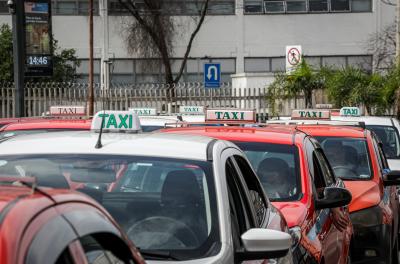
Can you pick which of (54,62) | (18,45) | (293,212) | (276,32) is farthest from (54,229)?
(276,32)

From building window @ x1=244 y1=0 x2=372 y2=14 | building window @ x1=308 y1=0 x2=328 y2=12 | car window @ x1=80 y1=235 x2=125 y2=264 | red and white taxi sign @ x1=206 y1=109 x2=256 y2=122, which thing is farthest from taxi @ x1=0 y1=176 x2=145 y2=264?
building window @ x1=308 y1=0 x2=328 y2=12

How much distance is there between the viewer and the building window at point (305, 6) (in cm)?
4428

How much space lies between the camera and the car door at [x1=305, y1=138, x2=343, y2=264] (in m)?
6.73

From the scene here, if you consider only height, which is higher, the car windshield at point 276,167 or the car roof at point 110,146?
the car roof at point 110,146

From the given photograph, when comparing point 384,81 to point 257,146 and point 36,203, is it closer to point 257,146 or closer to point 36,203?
point 257,146


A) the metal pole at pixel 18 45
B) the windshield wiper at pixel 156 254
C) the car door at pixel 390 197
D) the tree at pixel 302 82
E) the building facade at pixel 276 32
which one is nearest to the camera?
the windshield wiper at pixel 156 254

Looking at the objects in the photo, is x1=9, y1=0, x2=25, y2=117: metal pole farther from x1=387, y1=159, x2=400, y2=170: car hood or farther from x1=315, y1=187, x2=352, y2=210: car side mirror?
x1=315, y1=187, x2=352, y2=210: car side mirror

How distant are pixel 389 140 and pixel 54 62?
2427 centimetres

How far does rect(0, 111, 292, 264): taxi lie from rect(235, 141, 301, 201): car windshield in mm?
2357

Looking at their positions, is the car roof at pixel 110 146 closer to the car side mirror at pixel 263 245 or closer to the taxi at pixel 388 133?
the car side mirror at pixel 263 245

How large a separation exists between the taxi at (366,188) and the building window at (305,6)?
1292 inches

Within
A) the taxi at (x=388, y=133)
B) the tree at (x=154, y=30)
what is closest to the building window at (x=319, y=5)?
the tree at (x=154, y=30)

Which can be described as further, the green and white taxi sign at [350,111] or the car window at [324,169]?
the green and white taxi sign at [350,111]

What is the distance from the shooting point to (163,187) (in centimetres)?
473
